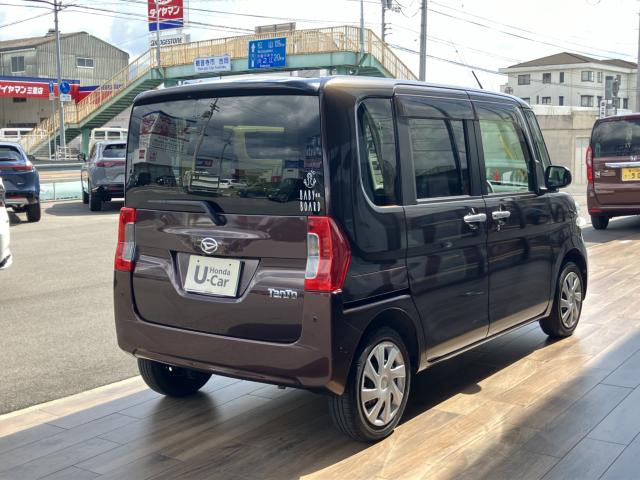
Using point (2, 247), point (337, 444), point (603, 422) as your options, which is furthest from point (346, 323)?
point (2, 247)

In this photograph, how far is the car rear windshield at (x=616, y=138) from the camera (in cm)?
1318

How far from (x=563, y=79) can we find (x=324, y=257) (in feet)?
300

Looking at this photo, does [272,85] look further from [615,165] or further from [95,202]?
[95,202]

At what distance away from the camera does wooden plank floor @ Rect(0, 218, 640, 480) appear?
3980 mm

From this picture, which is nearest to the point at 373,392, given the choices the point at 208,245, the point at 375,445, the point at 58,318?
the point at 375,445

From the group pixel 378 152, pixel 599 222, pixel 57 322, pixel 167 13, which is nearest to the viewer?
pixel 378 152

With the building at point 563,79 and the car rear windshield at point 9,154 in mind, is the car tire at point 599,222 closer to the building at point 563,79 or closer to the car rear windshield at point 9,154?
the car rear windshield at point 9,154

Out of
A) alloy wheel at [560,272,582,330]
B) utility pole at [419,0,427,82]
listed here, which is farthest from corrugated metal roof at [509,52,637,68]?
alloy wheel at [560,272,582,330]

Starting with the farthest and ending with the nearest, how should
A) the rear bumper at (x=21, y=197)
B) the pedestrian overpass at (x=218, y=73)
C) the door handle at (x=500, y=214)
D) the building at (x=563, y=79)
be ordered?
the building at (x=563, y=79) → the pedestrian overpass at (x=218, y=73) → the rear bumper at (x=21, y=197) → the door handle at (x=500, y=214)

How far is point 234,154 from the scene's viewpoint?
4.12m

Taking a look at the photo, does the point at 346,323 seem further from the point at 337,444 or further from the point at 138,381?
the point at 138,381

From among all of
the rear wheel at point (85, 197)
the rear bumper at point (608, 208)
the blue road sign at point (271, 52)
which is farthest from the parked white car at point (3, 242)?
the blue road sign at point (271, 52)

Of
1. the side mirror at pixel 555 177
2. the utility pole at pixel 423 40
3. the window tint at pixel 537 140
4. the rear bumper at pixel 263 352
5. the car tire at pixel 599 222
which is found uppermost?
the utility pole at pixel 423 40

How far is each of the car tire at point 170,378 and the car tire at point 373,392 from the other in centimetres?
123
